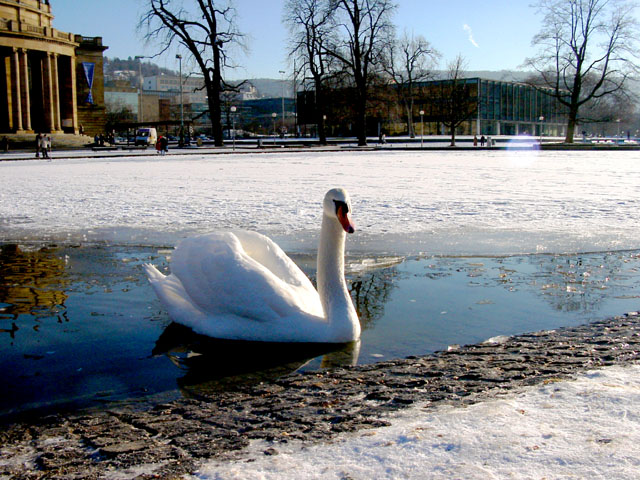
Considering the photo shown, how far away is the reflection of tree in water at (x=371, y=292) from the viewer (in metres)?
5.75

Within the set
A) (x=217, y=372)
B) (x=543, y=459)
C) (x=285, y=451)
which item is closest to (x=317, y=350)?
(x=217, y=372)

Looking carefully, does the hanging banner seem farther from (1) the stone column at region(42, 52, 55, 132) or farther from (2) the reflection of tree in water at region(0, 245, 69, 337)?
(2) the reflection of tree in water at region(0, 245, 69, 337)

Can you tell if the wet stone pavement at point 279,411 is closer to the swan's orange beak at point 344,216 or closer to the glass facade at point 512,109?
the swan's orange beak at point 344,216

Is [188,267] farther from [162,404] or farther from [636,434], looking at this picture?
[636,434]

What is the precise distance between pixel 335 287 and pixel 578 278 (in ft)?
11.3

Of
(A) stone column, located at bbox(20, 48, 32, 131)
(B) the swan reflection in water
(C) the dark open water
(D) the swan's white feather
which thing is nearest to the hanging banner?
(A) stone column, located at bbox(20, 48, 32, 131)

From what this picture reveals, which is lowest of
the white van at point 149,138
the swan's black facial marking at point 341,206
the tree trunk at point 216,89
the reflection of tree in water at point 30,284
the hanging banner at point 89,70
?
the reflection of tree in water at point 30,284

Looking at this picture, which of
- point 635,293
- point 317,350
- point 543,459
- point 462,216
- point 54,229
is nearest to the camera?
point 543,459

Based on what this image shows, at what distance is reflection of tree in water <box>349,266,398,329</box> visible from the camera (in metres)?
5.75

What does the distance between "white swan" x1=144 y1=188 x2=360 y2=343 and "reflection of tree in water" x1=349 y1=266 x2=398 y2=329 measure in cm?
63

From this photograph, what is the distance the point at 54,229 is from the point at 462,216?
22.0 feet

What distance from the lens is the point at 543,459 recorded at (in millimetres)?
2727

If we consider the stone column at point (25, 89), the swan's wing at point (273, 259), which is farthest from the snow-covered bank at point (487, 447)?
the stone column at point (25, 89)

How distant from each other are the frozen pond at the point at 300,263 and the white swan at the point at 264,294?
175mm
